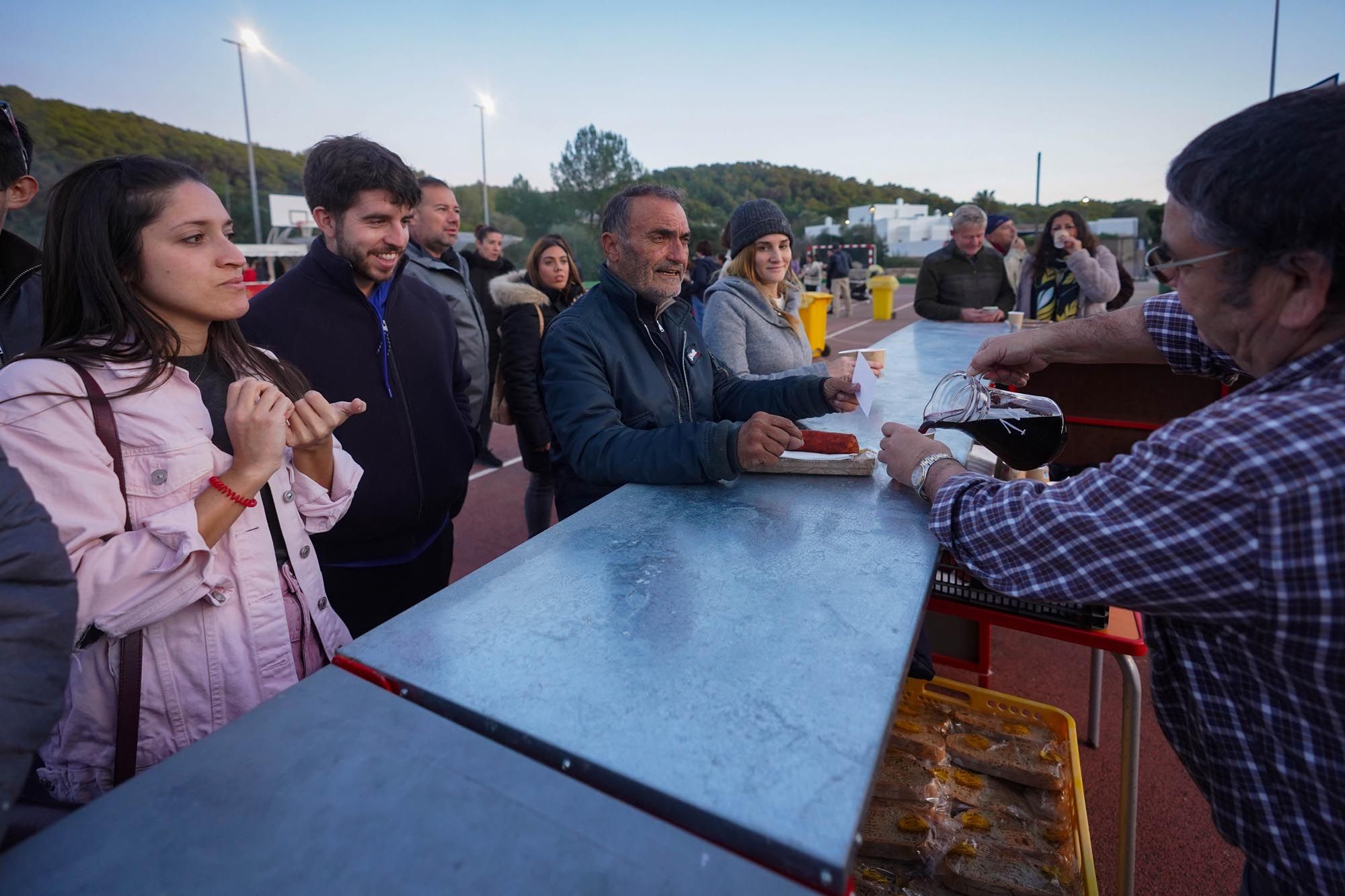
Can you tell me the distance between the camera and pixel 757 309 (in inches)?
125

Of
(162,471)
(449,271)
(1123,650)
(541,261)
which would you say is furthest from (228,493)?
(541,261)

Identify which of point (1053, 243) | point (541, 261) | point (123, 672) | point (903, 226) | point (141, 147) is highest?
point (141, 147)

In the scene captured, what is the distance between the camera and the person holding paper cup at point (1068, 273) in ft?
17.5

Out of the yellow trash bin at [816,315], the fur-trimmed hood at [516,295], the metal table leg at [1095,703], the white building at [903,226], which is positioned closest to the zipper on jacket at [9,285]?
the fur-trimmed hood at [516,295]

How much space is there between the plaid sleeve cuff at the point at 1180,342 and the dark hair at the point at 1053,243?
13.3 ft

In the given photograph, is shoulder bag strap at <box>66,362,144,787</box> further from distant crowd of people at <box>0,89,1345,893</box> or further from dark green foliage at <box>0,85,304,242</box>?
dark green foliage at <box>0,85,304,242</box>

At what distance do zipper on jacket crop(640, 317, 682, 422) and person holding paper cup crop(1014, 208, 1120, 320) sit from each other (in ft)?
14.6

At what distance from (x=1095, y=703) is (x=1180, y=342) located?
5.56ft

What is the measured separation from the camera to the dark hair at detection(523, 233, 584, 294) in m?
4.69

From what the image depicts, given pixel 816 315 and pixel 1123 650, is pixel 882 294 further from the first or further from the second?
pixel 1123 650

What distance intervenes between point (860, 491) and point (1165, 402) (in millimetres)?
1747

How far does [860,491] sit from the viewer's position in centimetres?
170

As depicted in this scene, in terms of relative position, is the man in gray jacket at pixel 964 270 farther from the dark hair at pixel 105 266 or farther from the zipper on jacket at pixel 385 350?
the dark hair at pixel 105 266

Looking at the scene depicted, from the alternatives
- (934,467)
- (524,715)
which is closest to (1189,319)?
(934,467)
